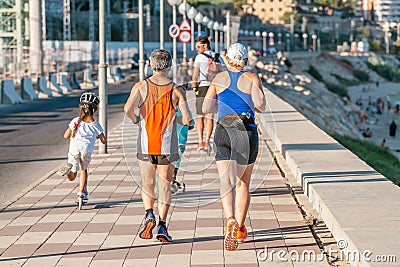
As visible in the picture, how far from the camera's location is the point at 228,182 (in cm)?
848

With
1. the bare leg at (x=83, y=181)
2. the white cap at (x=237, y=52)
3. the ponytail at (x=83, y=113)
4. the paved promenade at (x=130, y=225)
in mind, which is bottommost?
the paved promenade at (x=130, y=225)

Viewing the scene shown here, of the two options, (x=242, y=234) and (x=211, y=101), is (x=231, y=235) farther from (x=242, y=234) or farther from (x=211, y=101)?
(x=211, y=101)

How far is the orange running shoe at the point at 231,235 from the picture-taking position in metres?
7.93

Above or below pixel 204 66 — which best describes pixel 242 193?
below

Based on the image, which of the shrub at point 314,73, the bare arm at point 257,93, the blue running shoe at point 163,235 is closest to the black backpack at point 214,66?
the bare arm at point 257,93

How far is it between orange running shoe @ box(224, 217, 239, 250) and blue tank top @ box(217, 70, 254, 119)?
3.20 ft

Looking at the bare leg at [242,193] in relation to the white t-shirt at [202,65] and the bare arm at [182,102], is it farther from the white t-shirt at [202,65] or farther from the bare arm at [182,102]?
the white t-shirt at [202,65]

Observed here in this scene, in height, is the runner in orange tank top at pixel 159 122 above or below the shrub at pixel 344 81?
above

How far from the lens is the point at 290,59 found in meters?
112

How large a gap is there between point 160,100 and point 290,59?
10452cm

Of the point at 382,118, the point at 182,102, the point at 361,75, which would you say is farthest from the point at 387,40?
the point at 182,102

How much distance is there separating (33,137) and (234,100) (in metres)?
12.0

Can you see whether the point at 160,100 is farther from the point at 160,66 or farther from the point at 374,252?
the point at 374,252

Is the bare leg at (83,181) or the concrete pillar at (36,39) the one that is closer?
the bare leg at (83,181)
